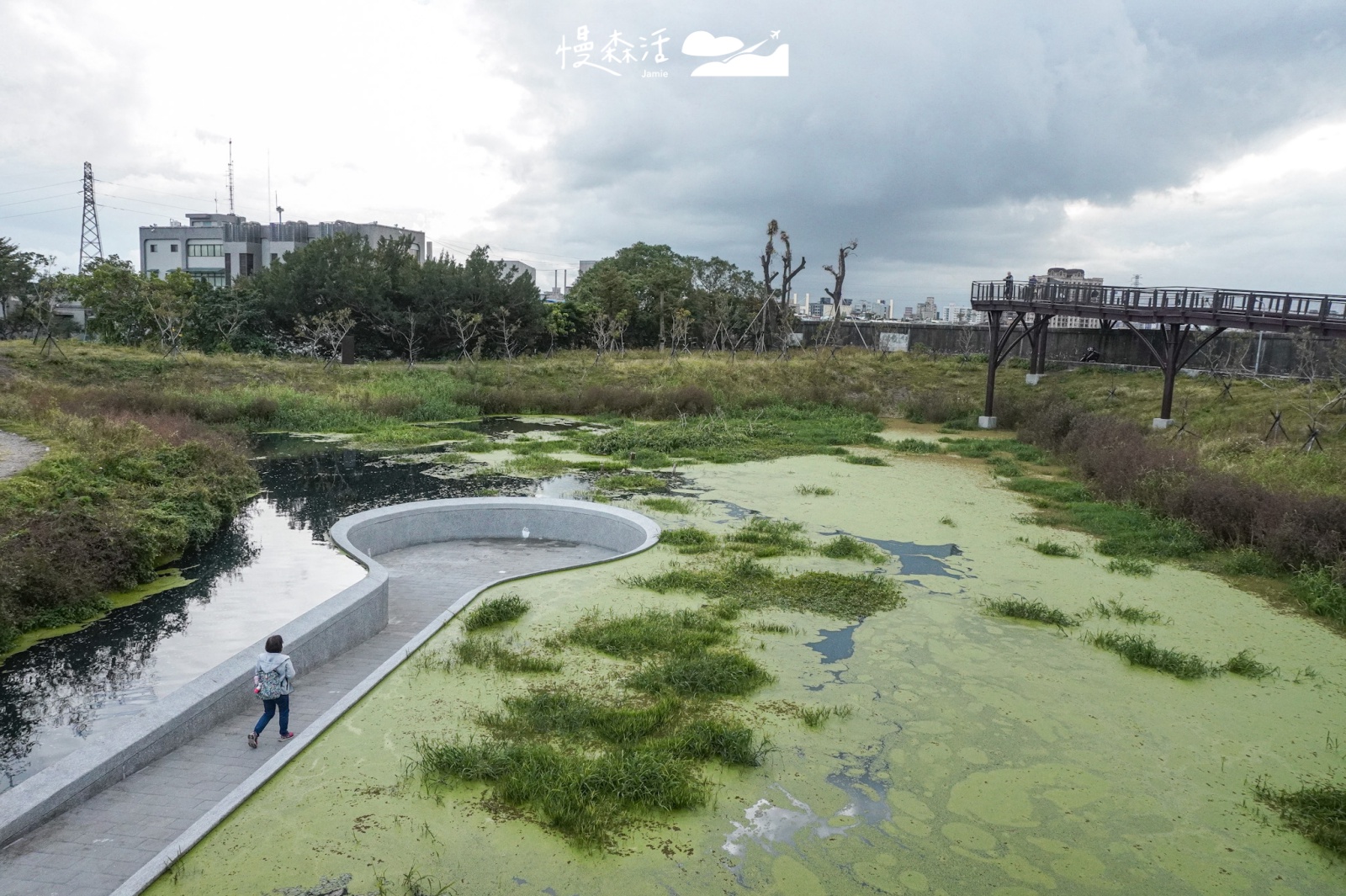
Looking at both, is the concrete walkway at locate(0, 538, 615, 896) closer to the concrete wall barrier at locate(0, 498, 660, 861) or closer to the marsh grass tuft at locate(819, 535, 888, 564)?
the concrete wall barrier at locate(0, 498, 660, 861)

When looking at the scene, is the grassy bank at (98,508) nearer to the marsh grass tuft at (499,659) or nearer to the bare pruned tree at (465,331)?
the marsh grass tuft at (499,659)

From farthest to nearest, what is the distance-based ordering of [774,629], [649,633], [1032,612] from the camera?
[1032,612] → [774,629] → [649,633]

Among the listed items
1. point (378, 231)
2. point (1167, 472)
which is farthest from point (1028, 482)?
point (378, 231)

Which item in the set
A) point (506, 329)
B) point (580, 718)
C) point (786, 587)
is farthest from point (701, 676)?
point (506, 329)

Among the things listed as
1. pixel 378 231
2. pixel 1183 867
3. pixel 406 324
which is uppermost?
pixel 378 231

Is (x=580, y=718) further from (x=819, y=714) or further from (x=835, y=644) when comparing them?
(x=835, y=644)

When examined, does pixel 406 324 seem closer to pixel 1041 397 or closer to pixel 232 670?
pixel 1041 397
